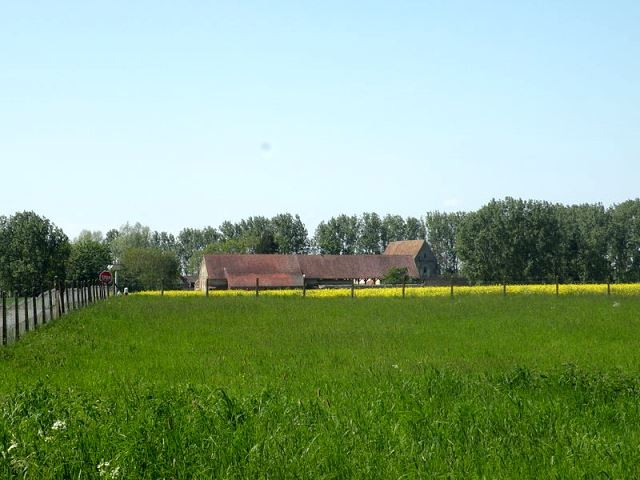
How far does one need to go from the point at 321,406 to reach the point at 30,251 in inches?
3961

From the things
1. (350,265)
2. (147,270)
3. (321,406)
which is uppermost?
(147,270)

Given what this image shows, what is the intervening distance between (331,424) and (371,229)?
531 feet

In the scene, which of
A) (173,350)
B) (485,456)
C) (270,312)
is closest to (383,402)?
(485,456)

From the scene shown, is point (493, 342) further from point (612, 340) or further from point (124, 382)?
point (124, 382)

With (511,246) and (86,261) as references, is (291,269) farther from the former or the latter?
(511,246)

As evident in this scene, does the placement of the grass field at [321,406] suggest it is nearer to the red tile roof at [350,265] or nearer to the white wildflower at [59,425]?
the white wildflower at [59,425]

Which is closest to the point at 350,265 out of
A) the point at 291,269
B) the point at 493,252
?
the point at 291,269

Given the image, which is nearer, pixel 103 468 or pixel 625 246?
pixel 103 468

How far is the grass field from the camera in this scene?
269 inches

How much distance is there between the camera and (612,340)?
18.3 m

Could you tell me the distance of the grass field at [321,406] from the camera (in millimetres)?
6828

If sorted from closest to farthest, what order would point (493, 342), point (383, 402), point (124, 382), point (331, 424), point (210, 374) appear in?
point (331, 424) < point (383, 402) < point (124, 382) < point (210, 374) < point (493, 342)

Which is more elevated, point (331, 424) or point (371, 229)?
point (371, 229)

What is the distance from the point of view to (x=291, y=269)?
94500 millimetres
